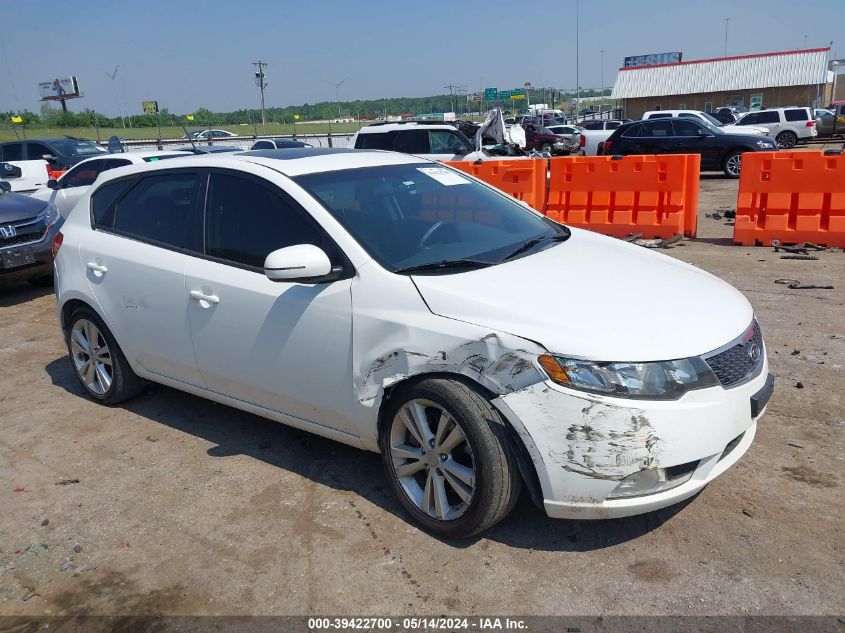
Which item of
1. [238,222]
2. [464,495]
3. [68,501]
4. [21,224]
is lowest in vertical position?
[68,501]

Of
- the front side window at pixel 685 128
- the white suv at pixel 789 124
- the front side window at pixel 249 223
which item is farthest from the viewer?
the white suv at pixel 789 124

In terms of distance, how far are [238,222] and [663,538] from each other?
2.74 meters

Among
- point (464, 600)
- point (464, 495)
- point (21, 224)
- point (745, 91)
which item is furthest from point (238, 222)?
point (745, 91)

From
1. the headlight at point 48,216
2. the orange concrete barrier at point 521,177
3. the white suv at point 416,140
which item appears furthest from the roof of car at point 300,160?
the white suv at point 416,140

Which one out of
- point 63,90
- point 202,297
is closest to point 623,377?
point 202,297

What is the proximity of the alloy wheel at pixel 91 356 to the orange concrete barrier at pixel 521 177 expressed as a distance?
630 cm

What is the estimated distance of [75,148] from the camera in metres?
17.6

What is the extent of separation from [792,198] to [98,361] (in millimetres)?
7983

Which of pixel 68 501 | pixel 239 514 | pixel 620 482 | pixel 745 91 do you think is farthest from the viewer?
pixel 745 91

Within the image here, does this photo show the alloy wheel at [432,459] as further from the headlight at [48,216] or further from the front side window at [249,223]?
the headlight at [48,216]

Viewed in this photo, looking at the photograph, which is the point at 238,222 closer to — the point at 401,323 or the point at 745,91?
the point at 401,323

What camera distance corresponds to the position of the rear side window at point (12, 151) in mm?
17609

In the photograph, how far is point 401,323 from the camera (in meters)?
3.22

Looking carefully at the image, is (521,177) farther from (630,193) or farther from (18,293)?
(18,293)
